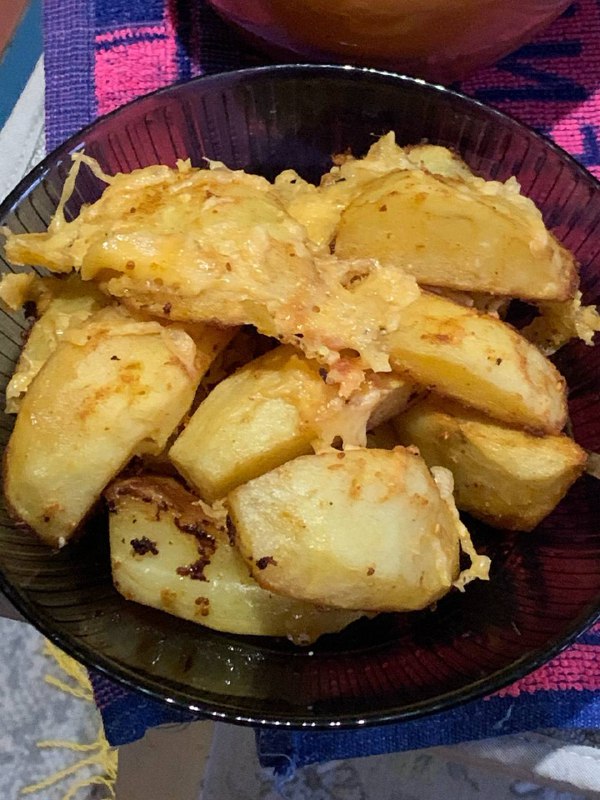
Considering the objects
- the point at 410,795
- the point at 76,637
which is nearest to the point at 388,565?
the point at 76,637

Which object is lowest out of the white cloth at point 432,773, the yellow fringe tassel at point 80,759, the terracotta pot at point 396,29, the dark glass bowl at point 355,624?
the yellow fringe tassel at point 80,759

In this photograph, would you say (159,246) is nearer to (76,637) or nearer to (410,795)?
(76,637)

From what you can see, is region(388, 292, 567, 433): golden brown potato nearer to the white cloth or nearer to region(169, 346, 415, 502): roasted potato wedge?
region(169, 346, 415, 502): roasted potato wedge

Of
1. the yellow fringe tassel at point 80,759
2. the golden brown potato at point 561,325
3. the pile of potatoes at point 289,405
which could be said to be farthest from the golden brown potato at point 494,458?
the yellow fringe tassel at point 80,759

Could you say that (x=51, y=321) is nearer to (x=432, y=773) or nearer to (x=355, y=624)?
(x=355, y=624)

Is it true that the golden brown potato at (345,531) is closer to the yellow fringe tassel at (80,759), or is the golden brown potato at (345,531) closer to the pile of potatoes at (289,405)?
the pile of potatoes at (289,405)

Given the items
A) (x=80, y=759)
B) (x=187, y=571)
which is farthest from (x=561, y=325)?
(x=80, y=759)

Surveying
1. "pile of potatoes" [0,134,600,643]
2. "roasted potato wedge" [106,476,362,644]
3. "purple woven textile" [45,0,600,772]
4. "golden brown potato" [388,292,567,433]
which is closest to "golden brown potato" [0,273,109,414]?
"pile of potatoes" [0,134,600,643]
